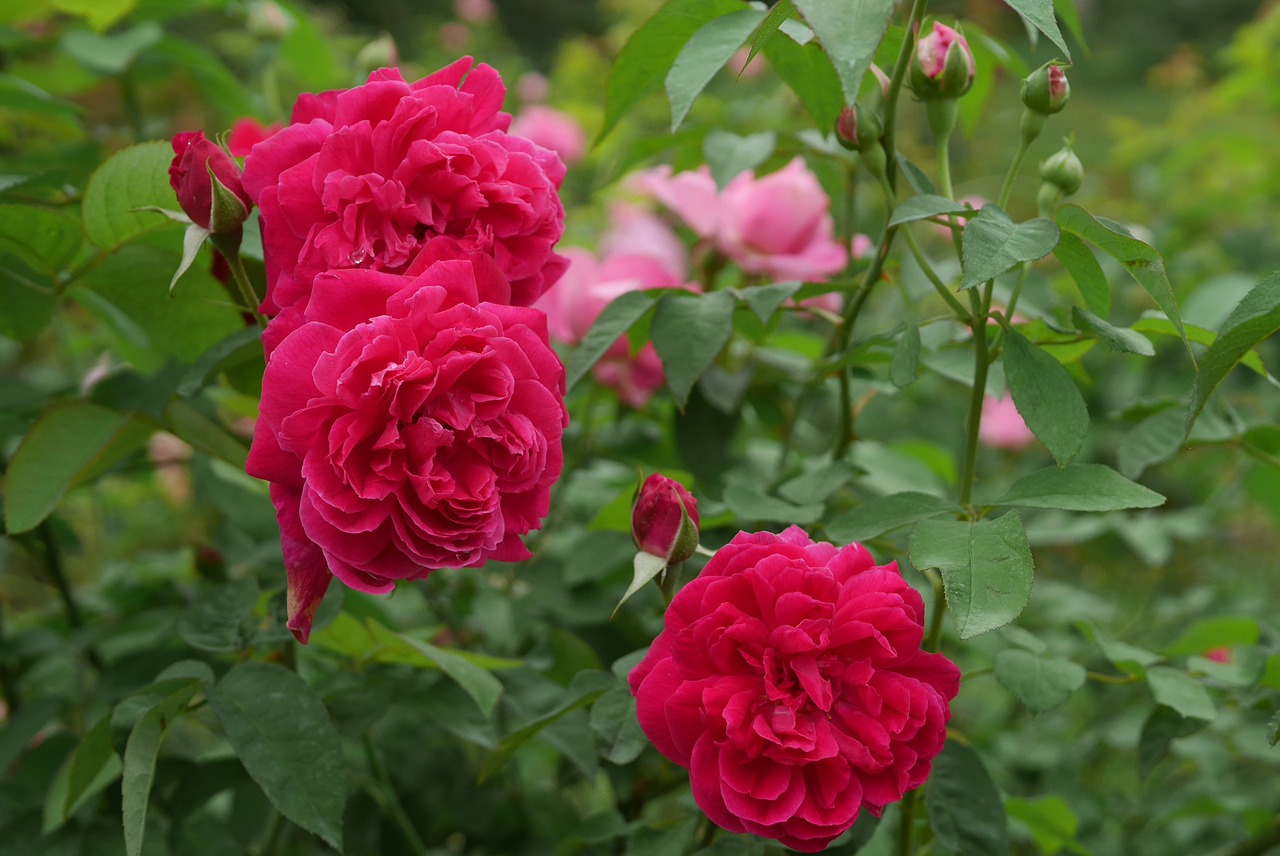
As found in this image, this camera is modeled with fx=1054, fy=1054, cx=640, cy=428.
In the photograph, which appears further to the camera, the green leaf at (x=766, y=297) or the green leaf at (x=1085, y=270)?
the green leaf at (x=766, y=297)

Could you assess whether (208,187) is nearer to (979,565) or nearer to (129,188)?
(129,188)

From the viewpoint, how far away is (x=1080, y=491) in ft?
1.87

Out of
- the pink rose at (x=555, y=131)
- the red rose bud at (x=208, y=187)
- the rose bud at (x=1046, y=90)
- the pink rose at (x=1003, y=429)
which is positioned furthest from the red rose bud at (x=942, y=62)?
the pink rose at (x=555, y=131)

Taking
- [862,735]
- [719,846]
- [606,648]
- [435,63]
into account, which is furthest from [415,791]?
[435,63]

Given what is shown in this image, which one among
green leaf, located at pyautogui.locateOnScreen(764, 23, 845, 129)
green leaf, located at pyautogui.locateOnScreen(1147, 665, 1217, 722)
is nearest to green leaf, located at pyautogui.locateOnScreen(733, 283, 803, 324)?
green leaf, located at pyautogui.locateOnScreen(764, 23, 845, 129)

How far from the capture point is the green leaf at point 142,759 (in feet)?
1.71

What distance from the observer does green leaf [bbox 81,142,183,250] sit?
0.68 m

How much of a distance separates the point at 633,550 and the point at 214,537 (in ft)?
1.64

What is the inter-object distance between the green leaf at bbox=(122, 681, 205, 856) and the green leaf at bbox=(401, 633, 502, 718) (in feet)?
0.44

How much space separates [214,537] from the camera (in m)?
1.10

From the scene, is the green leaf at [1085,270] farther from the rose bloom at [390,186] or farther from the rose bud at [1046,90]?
the rose bloom at [390,186]

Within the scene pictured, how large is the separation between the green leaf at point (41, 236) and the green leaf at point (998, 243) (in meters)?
0.58

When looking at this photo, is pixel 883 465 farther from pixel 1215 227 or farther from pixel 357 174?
pixel 1215 227

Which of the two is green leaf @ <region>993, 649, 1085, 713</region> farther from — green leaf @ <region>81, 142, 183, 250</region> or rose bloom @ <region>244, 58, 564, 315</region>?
green leaf @ <region>81, 142, 183, 250</region>
